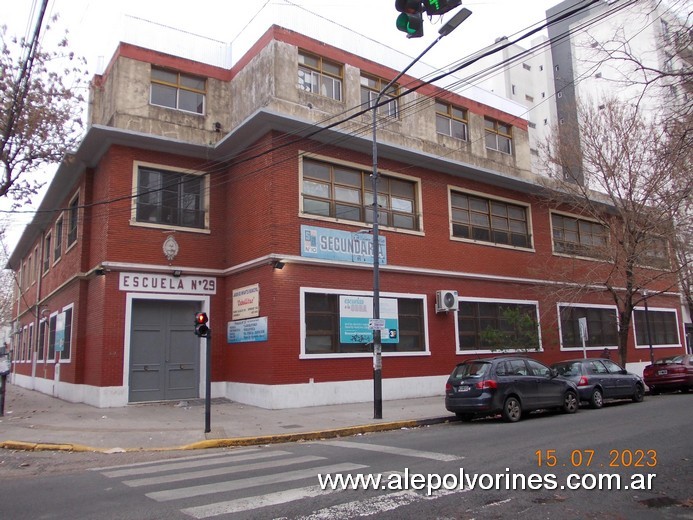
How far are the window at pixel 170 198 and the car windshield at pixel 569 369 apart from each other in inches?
502

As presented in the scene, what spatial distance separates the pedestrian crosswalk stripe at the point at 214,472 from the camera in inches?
310

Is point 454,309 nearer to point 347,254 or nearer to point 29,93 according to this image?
point 347,254

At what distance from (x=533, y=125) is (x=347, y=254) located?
48890 mm

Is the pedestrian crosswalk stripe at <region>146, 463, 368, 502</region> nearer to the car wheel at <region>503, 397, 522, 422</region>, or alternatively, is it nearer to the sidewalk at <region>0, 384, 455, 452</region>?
the sidewalk at <region>0, 384, 455, 452</region>

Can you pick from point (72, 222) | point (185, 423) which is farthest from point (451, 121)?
point (185, 423)

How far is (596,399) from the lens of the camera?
1662 centimetres

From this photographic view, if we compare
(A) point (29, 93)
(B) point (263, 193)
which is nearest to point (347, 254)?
(B) point (263, 193)

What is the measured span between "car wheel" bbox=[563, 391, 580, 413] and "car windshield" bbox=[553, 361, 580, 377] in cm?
157

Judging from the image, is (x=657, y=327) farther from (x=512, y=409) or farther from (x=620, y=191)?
(x=512, y=409)

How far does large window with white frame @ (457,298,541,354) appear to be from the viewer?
21.6 meters

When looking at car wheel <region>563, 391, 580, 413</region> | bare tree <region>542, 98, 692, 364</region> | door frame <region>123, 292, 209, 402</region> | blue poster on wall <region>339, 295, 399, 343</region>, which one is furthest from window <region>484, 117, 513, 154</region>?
door frame <region>123, 292, 209, 402</region>

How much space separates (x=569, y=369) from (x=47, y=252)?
78.8 ft

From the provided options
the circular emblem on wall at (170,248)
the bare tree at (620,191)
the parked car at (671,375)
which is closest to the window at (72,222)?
the circular emblem on wall at (170,248)

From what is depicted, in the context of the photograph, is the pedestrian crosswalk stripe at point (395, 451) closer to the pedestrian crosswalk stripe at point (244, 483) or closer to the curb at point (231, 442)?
the curb at point (231, 442)
